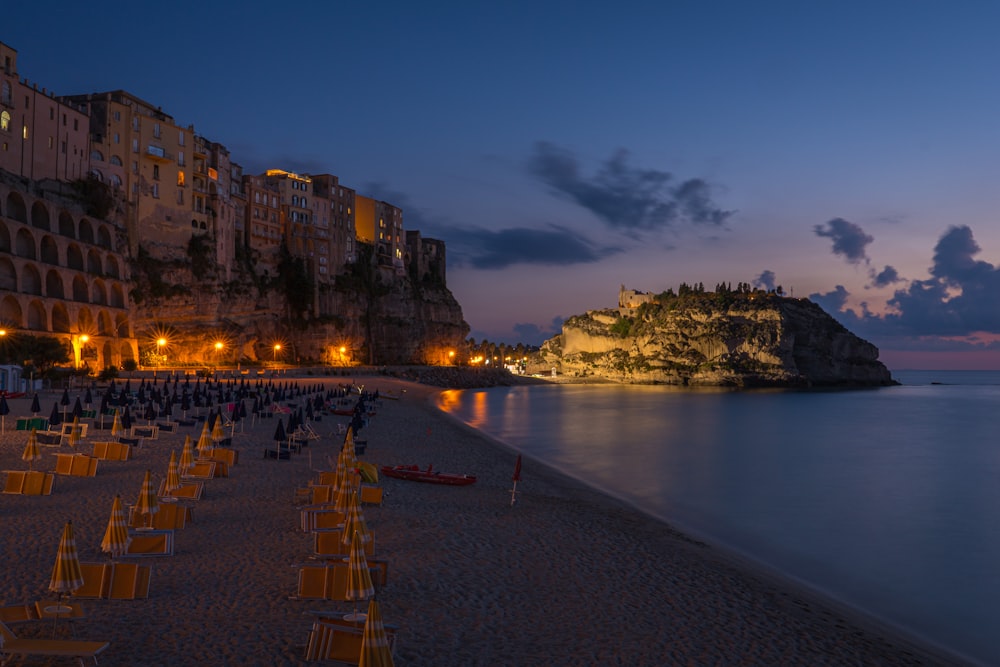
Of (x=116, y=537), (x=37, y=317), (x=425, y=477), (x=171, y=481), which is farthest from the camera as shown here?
(x=37, y=317)

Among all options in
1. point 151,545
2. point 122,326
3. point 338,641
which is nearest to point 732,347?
point 122,326

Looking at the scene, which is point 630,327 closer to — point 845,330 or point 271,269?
point 845,330

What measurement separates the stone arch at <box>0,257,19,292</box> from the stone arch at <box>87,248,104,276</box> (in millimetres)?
9133

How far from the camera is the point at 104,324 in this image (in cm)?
5834

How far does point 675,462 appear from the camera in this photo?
3319 centimetres

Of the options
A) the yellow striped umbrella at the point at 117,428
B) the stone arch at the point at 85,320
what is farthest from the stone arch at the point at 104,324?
the yellow striped umbrella at the point at 117,428

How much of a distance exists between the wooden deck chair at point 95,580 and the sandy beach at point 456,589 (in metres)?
0.20

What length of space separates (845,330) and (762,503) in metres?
146

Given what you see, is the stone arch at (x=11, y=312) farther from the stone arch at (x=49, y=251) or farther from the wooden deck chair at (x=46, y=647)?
the wooden deck chair at (x=46, y=647)

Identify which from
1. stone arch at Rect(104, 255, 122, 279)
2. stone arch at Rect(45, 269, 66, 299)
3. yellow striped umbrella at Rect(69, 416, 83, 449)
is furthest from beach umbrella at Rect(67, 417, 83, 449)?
stone arch at Rect(104, 255, 122, 279)

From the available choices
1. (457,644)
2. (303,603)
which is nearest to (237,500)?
(303,603)

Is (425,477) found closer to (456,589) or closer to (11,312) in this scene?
(456,589)

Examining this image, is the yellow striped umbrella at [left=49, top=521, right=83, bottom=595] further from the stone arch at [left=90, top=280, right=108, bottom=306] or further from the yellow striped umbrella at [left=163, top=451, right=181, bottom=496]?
the stone arch at [left=90, top=280, right=108, bottom=306]

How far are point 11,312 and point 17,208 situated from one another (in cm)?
983
